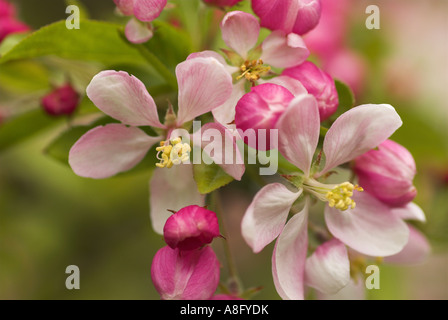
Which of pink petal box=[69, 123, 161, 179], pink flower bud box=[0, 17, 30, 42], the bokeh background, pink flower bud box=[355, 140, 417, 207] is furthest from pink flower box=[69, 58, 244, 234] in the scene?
the bokeh background

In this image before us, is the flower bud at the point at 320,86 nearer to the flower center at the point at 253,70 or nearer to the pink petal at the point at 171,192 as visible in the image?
the flower center at the point at 253,70

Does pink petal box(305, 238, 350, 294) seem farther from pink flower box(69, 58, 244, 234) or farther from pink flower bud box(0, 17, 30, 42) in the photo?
pink flower bud box(0, 17, 30, 42)

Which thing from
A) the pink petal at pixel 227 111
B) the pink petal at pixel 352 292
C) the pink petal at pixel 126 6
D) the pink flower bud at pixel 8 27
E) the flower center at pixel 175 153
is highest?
the pink flower bud at pixel 8 27

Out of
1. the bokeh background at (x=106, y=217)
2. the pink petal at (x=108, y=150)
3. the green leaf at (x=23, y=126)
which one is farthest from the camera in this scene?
the bokeh background at (x=106, y=217)

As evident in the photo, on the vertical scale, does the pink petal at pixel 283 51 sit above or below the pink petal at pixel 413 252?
above

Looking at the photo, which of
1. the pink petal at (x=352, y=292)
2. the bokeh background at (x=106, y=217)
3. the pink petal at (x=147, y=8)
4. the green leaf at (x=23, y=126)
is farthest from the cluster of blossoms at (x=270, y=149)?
the bokeh background at (x=106, y=217)

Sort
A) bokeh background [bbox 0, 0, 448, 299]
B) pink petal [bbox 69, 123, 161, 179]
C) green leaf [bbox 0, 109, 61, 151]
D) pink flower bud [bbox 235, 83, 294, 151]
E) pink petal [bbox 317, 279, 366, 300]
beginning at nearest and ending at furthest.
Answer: pink flower bud [bbox 235, 83, 294, 151]
pink petal [bbox 69, 123, 161, 179]
pink petal [bbox 317, 279, 366, 300]
green leaf [bbox 0, 109, 61, 151]
bokeh background [bbox 0, 0, 448, 299]

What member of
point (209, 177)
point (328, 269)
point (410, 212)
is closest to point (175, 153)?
point (209, 177)
